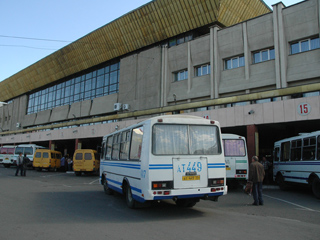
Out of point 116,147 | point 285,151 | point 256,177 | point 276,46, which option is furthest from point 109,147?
point 276,46

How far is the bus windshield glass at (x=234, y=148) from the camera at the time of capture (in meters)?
14.4

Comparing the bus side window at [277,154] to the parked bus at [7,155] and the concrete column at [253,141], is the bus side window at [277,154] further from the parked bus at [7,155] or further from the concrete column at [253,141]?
the parked bus at [7,155]

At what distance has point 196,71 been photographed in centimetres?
2680

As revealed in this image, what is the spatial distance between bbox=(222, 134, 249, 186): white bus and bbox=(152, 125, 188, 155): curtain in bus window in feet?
23.4

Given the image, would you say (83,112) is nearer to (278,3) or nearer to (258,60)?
(258,60)

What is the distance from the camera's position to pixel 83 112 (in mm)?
39625

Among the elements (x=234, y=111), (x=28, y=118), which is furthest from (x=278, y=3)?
(x=28, y=118)

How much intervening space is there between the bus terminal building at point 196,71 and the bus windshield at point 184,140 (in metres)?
10.0

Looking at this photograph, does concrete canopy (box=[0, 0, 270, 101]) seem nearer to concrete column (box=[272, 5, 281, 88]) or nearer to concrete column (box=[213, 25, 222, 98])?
concrete column (box=[213, 25, 222, 98])

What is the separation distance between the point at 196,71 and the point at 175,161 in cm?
2040

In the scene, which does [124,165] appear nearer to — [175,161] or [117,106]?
[175,161]

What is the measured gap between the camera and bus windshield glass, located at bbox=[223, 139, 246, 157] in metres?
14.4

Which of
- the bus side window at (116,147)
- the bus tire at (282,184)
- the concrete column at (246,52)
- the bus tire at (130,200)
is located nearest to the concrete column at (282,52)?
the concrete column at (246,52)

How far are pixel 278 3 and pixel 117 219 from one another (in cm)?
2070
